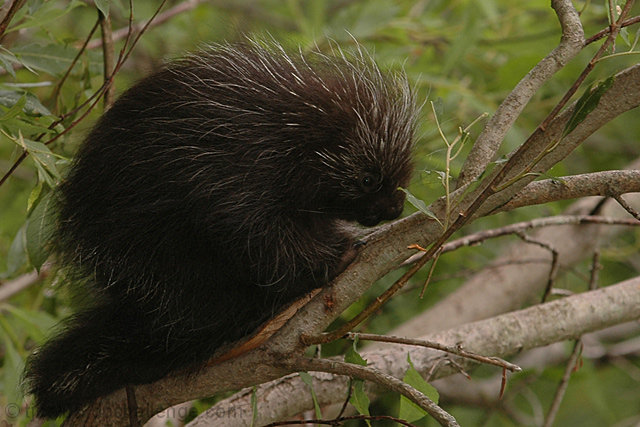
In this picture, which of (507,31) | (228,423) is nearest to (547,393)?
(507,31)

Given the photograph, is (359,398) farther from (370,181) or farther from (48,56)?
(48,56)

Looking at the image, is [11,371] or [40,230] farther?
[11,371]

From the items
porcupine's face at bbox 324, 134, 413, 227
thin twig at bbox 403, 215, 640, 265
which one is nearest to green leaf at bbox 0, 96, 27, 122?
porcupine's face at bbox 324, 134, 413, 227

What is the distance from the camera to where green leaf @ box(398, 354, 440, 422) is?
1.66m

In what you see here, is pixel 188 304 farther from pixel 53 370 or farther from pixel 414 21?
pixel 414 21

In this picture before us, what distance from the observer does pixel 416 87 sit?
2.24 meters

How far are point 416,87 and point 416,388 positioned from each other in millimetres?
905

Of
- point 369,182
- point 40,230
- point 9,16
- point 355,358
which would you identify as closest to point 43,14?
point 9,16

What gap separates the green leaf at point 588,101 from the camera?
1390mm

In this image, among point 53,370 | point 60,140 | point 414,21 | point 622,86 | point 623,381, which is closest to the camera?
point 622,86

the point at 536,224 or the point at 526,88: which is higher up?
the point at 526,88

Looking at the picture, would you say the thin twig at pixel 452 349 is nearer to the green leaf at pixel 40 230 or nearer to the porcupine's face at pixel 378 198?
the porcupine's face at pixel 378 198

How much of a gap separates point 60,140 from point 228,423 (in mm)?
901

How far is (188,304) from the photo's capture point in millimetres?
1761
